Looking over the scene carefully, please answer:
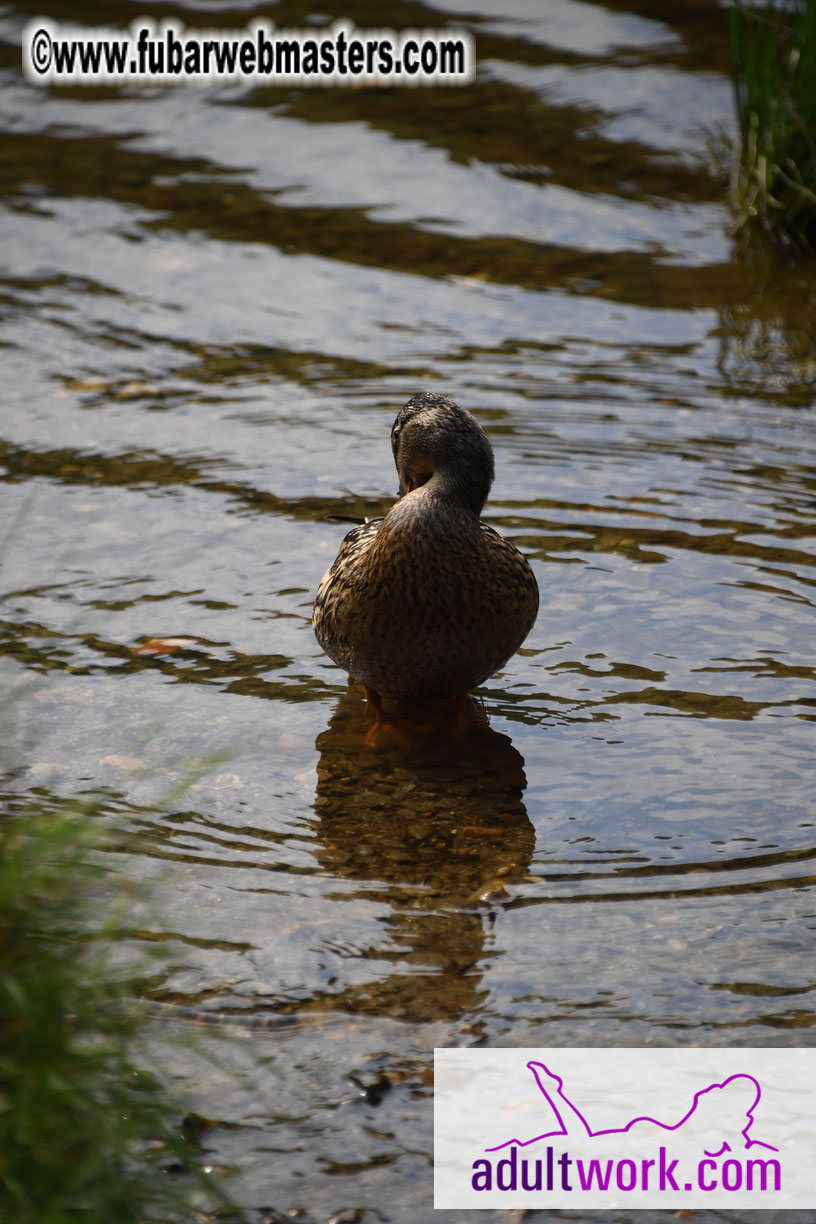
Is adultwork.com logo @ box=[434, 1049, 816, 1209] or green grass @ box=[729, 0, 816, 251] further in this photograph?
green grass @ box=[729, 0, 816, 251]

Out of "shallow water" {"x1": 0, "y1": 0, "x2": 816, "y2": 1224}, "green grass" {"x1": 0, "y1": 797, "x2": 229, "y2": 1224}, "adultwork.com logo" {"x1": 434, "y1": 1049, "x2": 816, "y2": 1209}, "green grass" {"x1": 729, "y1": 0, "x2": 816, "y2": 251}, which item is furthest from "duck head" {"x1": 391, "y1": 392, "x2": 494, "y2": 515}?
"green grass" {"x1": 729, "y1": 0, "x2": 816, "y2": 251}

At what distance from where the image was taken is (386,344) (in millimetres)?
8266

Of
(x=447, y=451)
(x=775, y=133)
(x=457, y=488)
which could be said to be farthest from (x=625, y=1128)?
(x=775, y=133)

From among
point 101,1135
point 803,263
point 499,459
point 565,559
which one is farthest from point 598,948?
point 803,263

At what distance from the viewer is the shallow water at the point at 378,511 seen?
3.72 m

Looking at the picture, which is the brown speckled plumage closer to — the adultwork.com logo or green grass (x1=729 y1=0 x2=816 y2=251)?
the adultwork.com logo

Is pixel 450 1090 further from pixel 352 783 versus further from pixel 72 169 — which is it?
pixel 72 169

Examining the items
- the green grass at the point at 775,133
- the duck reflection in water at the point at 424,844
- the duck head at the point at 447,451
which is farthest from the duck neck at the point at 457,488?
the green grass at the point at 775,133

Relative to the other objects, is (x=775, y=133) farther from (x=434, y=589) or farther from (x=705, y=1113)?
(x=705, y=1113)

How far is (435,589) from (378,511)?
80.0 inches

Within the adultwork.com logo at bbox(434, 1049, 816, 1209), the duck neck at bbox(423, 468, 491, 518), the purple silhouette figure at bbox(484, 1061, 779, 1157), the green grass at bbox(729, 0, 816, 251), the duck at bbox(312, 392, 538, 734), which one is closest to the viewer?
the adultwork.com logo at bbox(434, 1049, 816, 1209)

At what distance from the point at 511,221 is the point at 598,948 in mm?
7027

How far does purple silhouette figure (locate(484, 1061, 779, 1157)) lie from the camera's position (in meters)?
3.29

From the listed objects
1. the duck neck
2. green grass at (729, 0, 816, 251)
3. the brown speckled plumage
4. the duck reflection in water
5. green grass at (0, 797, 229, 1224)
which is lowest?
the duck reflection in water
